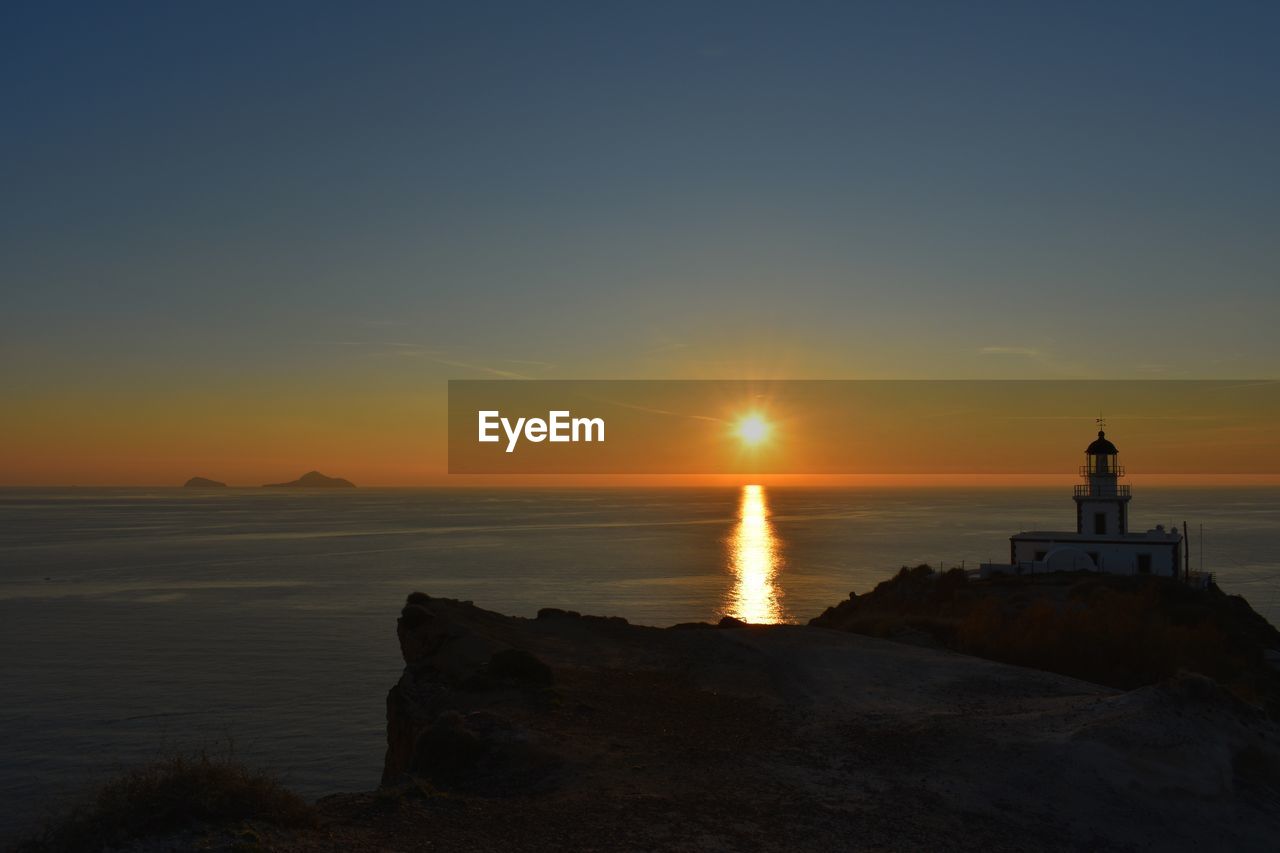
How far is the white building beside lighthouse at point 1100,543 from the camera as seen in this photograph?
48188 millimetres

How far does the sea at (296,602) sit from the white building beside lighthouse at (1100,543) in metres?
13.3

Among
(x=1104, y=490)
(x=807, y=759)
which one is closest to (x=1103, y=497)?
Answer: (x=1104, y=490)

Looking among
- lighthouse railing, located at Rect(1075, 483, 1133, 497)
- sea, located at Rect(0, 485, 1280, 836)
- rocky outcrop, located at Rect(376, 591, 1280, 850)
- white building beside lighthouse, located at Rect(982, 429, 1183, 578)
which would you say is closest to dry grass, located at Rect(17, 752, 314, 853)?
rocky outcrop, located at Rect(376, 591, 1280, 850)

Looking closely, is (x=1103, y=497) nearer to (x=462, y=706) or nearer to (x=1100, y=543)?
(x=1100, y=543)

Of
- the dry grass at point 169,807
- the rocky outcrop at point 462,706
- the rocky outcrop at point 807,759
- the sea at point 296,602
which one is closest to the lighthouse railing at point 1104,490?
the sea at point 296,602

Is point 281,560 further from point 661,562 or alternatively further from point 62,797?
point 62,797

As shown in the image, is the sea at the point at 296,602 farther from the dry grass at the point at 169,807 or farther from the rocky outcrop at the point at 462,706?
the dry grass at the point at 169,807

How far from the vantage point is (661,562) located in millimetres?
93438

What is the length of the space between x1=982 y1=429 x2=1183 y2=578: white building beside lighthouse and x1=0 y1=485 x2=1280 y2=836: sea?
1331 centimetres

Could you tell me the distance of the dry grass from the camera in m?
10.1

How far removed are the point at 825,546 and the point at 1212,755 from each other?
10317 cm

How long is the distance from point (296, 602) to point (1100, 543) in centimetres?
4843

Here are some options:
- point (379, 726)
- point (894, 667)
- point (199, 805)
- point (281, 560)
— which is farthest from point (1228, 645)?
point (281, 560)

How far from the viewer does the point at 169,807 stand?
34.5ft
